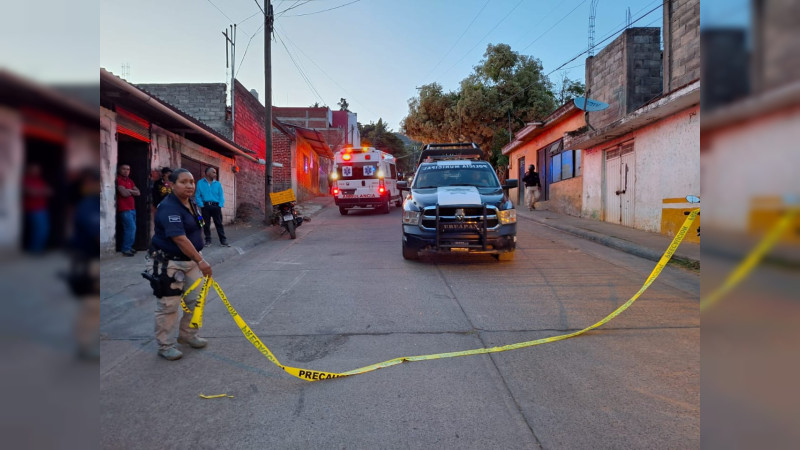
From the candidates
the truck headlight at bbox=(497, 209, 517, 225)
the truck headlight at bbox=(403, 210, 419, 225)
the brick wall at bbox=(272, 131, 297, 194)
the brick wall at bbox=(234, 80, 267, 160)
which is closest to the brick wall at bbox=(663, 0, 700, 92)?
the truck headlight at bbox=(497, 209, 517, 225)

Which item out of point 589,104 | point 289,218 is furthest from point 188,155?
point 589,104

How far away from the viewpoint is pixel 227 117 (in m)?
17.1

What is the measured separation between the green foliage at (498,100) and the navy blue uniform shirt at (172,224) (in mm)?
24380

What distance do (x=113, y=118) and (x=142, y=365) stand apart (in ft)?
21.0

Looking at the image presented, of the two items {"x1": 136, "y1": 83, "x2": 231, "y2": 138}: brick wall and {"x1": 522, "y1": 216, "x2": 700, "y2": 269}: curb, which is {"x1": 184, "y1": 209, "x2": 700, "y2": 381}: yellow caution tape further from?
{"x1": 136, "y1": 83, "x2": 231, "y2": 138}: brick wall

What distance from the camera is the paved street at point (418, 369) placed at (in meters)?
2.76


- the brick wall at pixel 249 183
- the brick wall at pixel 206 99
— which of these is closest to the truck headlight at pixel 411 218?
the brick wall at pixel 249 183

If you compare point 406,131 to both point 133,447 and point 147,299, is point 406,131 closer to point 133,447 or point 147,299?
point 147,299

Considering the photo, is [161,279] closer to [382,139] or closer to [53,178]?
[53,178]

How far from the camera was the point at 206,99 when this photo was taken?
16984 mm

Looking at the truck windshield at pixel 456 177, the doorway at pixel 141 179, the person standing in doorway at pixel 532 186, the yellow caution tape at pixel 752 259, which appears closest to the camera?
the yellow caution tape at pixel 752 259

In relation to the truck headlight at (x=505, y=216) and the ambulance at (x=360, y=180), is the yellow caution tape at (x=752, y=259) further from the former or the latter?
the ambulance at (x=360, y=180)

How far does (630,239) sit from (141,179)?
1089 centimetres

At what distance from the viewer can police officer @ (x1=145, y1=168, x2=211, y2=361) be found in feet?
12.5
